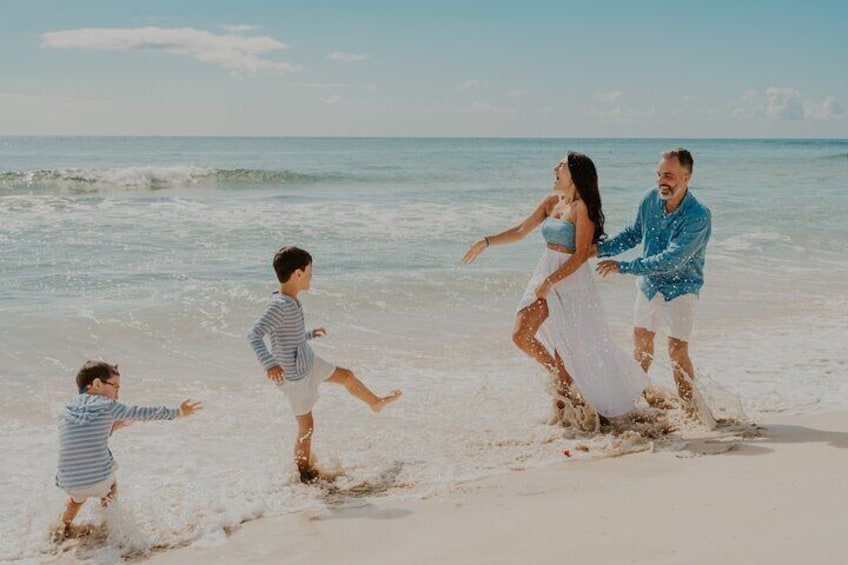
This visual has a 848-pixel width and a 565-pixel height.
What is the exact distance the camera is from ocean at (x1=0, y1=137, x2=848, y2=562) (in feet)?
16.0

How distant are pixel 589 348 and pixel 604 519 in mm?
1789

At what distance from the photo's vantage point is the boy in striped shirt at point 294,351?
4547mm

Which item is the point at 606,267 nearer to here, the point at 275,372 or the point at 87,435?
the point at 275,372

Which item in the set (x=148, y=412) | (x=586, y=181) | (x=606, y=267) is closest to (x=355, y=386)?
(x=148, y=412)

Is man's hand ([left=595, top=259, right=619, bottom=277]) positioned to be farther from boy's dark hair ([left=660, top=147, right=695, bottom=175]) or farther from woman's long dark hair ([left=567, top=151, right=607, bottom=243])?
boy's dark hair ([left=660, top=147, right=695, bottom=175])

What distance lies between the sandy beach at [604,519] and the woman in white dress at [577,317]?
0.63m

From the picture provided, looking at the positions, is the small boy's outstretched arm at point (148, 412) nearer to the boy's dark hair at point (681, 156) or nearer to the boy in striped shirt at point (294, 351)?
the boy in striped shirt at point (294, 351)

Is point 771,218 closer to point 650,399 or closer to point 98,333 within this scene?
point 650,399

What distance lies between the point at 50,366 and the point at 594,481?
5.16 m

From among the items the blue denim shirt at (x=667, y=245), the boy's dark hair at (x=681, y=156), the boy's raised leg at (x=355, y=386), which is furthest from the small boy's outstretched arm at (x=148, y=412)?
the boy's dark hair at (x=681, y=156)

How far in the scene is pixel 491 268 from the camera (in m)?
12.3

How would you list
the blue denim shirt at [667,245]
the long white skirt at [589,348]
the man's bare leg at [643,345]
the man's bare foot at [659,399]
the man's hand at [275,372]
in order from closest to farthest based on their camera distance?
the man's hand at [275,372], the blue denim shirt at [667,245], the long white skirt at [589,348], the man's bare leg at [643,345], the man's bare foot at [659,399]

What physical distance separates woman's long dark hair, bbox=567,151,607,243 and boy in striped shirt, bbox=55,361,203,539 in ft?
9.60

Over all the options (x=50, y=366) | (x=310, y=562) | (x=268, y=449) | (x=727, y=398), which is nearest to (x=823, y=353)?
(x=727, y=398)
